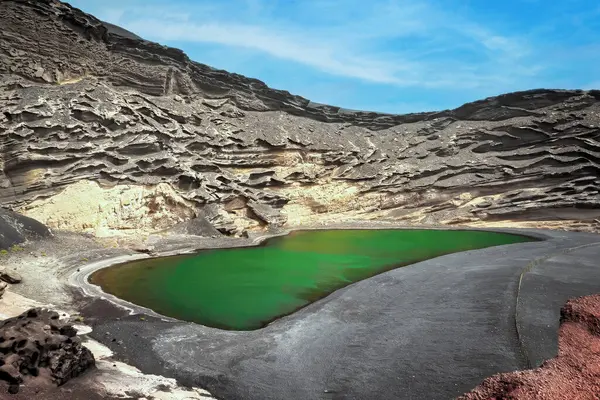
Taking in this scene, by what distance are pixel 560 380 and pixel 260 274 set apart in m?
14.8

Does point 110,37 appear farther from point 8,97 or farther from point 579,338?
point 579,338

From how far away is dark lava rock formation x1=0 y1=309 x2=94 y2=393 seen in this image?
6.79 m

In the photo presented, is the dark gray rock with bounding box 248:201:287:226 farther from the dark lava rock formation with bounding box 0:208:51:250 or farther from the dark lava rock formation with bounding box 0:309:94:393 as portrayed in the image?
the dark lava rock formation with bounding box 0:309:94:393

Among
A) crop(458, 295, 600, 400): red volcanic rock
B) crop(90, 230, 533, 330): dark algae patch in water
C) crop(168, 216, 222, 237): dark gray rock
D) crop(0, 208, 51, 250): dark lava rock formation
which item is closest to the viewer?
crop(458, 295, 600, 400): red volcanic rock

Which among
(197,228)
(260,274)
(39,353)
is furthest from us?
(197,228)

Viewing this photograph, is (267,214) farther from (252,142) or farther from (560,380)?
(560,380)

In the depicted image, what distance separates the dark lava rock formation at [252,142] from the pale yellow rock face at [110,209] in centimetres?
55

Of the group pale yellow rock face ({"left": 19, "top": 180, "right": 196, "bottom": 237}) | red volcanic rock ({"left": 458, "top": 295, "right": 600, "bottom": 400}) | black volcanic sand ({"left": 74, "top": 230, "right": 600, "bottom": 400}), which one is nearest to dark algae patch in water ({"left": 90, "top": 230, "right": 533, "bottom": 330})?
black volcanic sand ({"left": 74, "top": 230, "right": 600, "bottom": 400})

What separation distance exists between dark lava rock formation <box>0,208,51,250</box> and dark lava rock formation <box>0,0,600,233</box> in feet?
14.3

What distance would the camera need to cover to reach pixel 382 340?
360 inches

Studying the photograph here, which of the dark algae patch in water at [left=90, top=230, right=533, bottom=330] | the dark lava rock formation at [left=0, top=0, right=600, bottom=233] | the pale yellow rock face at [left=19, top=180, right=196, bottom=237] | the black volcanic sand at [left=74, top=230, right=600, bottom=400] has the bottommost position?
the dark algae patch in water at [left=90, top=230, right=533, bottom=330]

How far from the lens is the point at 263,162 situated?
1470 inches

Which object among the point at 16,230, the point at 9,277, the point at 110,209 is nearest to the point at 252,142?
the point at 110,209

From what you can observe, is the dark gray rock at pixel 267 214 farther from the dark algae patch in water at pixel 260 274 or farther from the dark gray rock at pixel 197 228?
the dark gray rock at pixel 197 228
